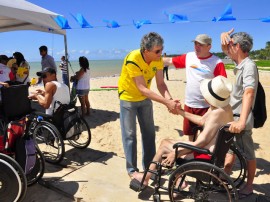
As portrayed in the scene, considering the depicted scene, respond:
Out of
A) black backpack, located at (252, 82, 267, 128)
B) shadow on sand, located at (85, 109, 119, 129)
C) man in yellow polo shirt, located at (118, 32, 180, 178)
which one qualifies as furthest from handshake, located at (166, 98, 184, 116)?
shadow on sand, located at (85, 109, 119, 129)

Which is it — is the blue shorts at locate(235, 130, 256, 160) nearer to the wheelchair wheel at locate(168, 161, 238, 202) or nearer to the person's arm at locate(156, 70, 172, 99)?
the wheelchair wheel at locate(168, 161, 238, 202)

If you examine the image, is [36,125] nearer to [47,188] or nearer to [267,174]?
[47,188]

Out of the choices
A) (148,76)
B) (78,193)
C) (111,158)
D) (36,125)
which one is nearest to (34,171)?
(78,193)

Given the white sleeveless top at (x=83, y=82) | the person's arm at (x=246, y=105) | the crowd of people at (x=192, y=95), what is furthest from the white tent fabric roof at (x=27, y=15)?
the person's arm at (x=246, y=105)

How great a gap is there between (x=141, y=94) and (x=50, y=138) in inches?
58.4

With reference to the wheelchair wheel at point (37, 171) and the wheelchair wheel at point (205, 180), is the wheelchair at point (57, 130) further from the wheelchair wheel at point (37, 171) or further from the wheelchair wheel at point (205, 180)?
the wheelchair wheel at point (205, 180)

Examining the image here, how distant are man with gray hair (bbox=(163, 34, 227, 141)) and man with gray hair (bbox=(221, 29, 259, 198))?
0.39 meters

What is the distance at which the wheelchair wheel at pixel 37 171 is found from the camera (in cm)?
292

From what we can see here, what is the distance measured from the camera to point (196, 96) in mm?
3477

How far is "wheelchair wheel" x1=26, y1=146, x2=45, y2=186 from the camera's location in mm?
2918

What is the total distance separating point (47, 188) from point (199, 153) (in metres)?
1.75

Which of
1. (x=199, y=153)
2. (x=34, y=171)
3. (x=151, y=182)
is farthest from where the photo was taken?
(x=151, y=182)

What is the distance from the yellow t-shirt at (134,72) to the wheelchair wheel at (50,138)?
108 centimetres

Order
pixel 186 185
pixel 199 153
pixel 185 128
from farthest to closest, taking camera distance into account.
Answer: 1. pixel 185 128
2. pixel 186 185
3. pixel 199 153
